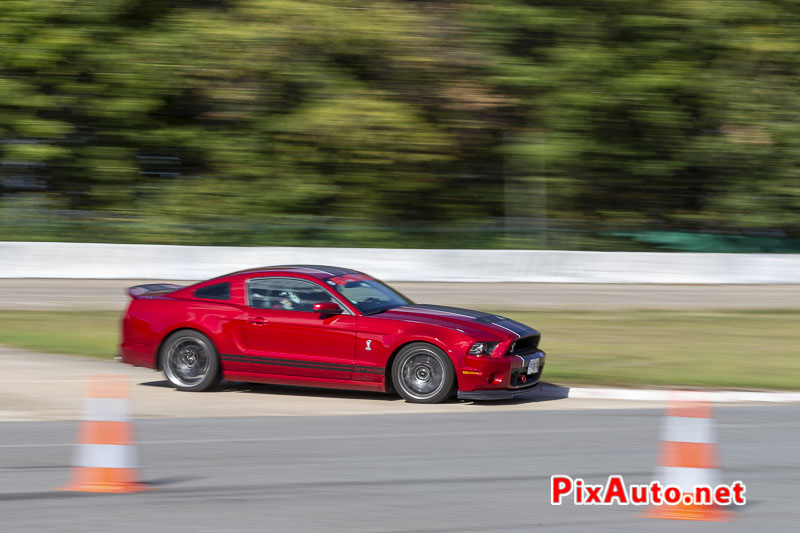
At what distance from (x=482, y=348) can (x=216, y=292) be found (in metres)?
3.03

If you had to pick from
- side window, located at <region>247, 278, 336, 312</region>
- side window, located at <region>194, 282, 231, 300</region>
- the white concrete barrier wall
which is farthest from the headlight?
the white concrete barrier wall

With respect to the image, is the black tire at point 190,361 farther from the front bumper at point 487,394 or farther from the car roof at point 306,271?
the front bumper at point 487,394

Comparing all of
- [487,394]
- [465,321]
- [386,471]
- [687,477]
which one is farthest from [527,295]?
[687,477]

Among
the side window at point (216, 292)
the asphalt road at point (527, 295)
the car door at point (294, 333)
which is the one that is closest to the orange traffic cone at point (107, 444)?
the car door at point (294, 333)

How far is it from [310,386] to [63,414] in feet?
8.00

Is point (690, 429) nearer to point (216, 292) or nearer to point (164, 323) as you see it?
point (216, 292)

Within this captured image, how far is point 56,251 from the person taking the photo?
21.7 m

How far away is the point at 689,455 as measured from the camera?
5.23m

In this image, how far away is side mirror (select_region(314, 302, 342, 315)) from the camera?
32.7 feet

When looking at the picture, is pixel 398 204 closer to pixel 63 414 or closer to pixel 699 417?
pixel 63 414

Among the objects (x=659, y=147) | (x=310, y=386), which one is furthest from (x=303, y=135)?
(x=310, y=386)

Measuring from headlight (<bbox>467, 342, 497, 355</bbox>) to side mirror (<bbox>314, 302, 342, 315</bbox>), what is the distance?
4.86 ft

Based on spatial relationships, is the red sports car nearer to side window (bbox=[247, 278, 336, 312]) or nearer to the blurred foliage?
side window (bbox=[247, 278, 336, 312])

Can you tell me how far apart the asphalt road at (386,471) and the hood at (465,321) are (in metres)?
0.93
